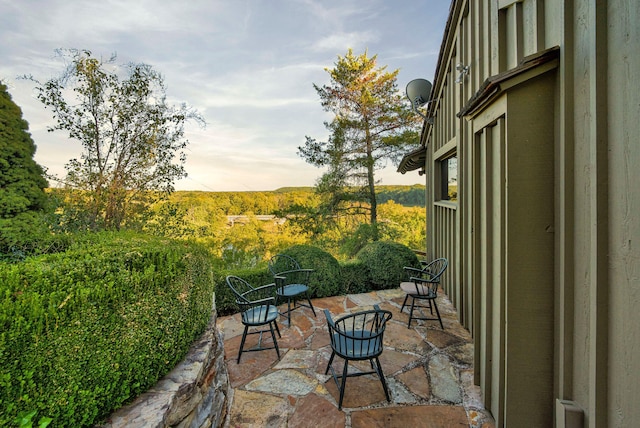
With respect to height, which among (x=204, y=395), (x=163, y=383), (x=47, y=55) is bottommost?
(x=204, y=395)

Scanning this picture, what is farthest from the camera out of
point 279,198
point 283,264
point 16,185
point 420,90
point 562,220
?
point 279,198

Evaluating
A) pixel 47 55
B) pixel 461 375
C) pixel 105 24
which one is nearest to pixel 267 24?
pixel 105 24

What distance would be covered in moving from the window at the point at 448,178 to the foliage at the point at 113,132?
172 inches

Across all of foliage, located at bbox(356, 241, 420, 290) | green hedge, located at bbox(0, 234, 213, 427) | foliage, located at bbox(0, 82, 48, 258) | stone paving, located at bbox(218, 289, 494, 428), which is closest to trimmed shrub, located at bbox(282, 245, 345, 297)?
foliage, located at bbox(356, 241, 420, 290)

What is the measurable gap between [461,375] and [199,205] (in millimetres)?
6697

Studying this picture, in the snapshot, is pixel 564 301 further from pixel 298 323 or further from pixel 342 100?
pixel 342 100

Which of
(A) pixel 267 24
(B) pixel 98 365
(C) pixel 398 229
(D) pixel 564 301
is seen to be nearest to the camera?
(B) pixel 98 365

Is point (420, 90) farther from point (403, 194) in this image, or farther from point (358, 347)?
point (358, 347)

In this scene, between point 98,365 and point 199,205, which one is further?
point 199,205

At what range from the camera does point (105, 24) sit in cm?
365

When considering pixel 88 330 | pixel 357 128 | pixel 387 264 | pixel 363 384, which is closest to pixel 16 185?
pixel 88 330

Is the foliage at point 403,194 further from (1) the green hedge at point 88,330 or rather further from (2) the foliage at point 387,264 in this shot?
(1) the green hedge at point 88,330

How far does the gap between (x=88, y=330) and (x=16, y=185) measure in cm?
237

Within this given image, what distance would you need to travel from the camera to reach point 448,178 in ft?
15.1
